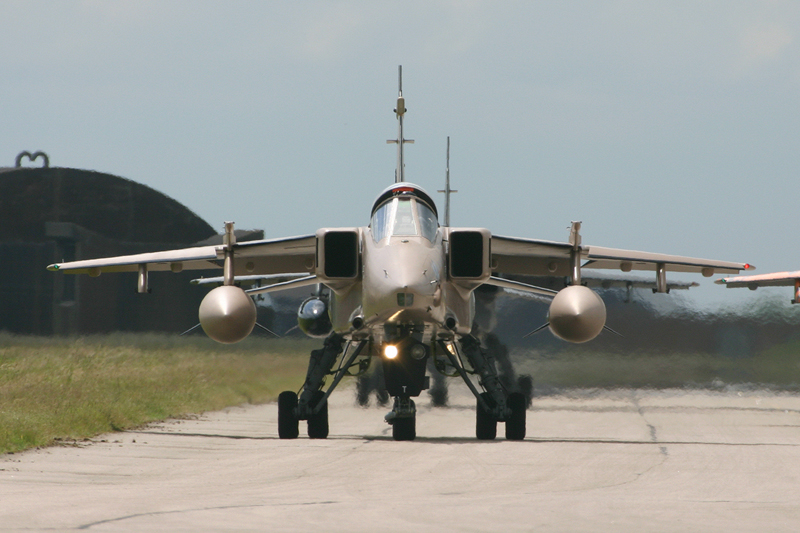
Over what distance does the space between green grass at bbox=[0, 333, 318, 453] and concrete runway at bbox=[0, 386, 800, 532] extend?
2020mm

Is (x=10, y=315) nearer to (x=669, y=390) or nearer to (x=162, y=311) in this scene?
(x=162, y=311)

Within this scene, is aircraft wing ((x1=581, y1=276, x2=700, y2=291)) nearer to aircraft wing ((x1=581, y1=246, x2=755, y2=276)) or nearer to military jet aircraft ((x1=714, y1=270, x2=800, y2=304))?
military jet aircraft ((x1=714, y1=270, x2=800, y2=304))

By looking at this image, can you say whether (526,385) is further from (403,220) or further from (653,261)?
(403,220)

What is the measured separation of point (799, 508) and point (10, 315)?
89.3ft

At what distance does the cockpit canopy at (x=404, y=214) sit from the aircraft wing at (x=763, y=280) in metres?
8.34

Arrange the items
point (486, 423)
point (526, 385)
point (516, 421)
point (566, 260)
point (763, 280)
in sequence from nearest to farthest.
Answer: point (516, 421) < point (486, 423) < point (566, 260) < point (763, 280) < point (526, 385)

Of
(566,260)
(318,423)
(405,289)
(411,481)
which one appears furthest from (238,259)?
(411,481)

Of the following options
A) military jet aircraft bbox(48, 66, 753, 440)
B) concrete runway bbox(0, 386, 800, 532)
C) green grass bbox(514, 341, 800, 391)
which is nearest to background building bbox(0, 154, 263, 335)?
green grass bbox(514, 341, 800, 391)

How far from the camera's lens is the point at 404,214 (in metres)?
13.5

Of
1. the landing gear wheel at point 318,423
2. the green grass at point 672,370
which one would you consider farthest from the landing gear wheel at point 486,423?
the green grass at point 672,370

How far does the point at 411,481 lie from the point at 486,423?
5488mm

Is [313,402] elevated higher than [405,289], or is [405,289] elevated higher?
[405,289]

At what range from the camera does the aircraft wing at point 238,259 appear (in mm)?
14961

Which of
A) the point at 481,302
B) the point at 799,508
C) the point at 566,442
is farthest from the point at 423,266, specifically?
the point at 481,302
